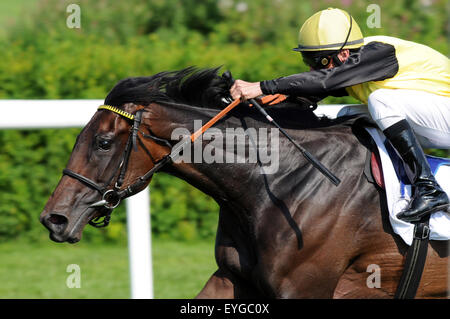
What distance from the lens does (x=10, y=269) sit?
18.3 ft

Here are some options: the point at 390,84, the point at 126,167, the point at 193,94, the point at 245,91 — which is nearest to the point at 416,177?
the point at 390,84

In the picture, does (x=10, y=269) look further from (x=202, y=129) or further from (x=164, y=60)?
→ (x=202, y=129)

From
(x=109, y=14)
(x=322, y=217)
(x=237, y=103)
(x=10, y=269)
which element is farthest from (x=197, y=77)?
(x=109, y=14)

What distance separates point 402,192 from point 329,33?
82 cm

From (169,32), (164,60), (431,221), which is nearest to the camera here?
(431,221)

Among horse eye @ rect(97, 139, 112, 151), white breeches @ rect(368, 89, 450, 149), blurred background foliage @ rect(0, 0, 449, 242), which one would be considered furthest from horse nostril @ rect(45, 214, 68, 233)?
blurred background foliage @ rect(0, 0, 449, 242)

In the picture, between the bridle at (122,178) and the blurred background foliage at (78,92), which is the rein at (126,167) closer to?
the bridle at (122,178)

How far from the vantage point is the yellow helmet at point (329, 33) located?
3250 millimetres

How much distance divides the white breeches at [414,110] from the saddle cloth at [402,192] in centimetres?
16

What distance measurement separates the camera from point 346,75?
10.4 ft

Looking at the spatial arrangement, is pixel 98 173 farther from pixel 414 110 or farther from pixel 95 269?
pixel 95 269

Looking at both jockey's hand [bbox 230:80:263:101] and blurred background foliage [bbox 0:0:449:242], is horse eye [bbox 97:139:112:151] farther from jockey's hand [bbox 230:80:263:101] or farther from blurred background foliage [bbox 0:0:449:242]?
blurred background foliage [bbox 0:0:449:242]

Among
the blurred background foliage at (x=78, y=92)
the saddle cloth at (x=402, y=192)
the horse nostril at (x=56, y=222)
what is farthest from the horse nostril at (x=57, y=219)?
the blurred background foliage at (x=78, y=92)
